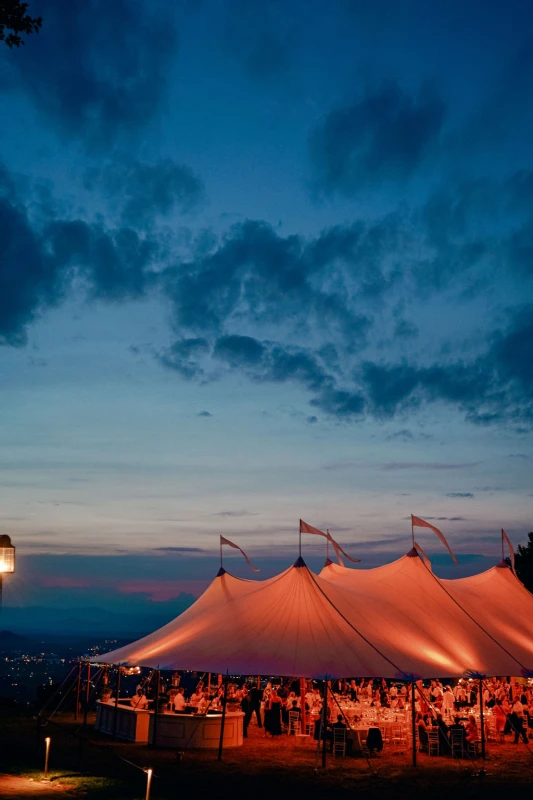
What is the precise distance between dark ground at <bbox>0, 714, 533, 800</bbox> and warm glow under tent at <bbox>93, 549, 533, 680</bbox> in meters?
1.54

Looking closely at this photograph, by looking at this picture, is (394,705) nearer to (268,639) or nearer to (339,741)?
(339,741)

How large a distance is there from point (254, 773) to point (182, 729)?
8.46ft

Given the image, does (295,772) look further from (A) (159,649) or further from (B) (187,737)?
(A) (159,649)

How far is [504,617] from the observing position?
19.5 m

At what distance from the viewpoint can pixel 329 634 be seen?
15.2 m

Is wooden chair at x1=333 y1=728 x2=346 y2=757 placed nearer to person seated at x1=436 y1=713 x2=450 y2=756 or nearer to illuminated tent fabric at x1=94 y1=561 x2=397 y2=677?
illuminated tent fabric at x1=94 y1=561 x2=397 y2=677

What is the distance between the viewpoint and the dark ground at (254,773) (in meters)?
11.4

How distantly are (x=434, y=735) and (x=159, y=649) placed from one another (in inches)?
225

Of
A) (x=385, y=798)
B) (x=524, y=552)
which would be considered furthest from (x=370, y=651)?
(x=524, y=552)

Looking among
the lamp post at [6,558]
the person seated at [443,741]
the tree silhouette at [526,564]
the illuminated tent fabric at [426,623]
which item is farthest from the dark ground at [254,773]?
the tree silhouette at [526,564]

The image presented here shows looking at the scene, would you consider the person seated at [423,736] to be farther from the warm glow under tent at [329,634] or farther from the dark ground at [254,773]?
the warm glow under tent at [329,634]

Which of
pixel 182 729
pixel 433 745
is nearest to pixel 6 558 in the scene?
pixel 182 729

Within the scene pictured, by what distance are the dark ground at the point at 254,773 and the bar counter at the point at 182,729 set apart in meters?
0.31

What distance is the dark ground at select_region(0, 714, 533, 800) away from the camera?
11.4m
